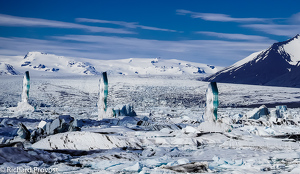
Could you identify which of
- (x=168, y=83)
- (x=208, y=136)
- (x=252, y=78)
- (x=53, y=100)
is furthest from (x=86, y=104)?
(x=252, y=78)

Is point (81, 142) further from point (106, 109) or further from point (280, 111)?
point (280, 111)

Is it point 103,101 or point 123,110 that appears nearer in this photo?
point 123,110

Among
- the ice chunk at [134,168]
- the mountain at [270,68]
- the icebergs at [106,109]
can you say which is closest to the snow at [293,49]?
the mountain at [270,68]

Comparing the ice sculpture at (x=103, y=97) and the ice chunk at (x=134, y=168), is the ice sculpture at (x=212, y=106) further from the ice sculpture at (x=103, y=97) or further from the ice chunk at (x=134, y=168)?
the ice sculpture at (x=103, y=97)

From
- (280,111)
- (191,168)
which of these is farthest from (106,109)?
(191,168)

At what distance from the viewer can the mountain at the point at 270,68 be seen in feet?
350

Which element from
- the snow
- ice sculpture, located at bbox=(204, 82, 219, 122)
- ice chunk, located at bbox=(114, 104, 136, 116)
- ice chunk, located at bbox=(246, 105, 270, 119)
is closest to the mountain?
the snow

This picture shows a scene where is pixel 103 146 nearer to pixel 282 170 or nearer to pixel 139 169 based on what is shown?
pixel 139 169

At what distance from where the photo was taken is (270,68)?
12006 centimetres

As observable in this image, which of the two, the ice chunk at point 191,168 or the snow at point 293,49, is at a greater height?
the snow at point 293,49

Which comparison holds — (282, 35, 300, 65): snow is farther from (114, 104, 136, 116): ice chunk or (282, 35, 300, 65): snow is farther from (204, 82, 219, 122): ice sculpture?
(204, 82, 219, 122): ice sculpture

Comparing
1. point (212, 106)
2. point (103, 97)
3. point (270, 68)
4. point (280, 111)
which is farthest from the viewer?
point (270, 68)

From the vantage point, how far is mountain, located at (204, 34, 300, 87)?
350ft

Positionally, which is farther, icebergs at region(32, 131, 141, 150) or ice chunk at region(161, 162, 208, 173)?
icebergs at region(32, 131, 141, 150)
